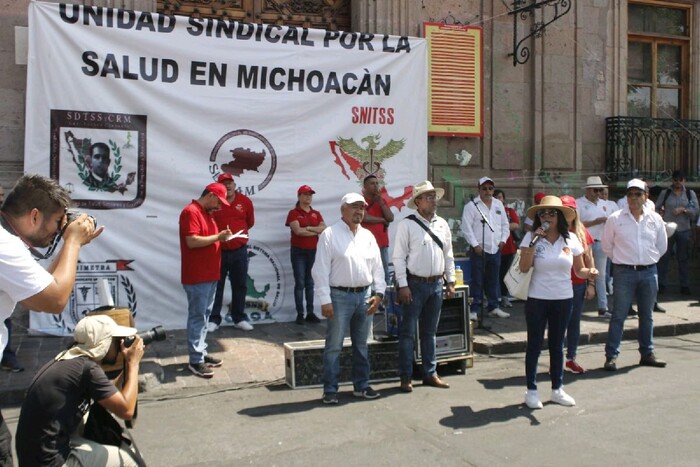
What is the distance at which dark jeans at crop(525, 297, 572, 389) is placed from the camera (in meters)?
6.08

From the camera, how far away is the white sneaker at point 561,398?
603 cm

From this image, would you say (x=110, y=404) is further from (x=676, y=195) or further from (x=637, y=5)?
(x=637, y=5)

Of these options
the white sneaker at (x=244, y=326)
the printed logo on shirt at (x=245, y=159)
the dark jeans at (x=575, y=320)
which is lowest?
the white sneaker at (x=244, y=326)

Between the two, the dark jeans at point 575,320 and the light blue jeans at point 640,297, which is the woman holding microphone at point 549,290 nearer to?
the dark jeans at point 575,320

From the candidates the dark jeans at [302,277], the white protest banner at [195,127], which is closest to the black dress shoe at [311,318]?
the dark jeans at [302,277]

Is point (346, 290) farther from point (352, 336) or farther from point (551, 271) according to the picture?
point (551, 271)

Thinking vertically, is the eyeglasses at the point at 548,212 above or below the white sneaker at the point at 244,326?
above

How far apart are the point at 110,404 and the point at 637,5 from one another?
13338mm

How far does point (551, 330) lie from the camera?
6.14 m

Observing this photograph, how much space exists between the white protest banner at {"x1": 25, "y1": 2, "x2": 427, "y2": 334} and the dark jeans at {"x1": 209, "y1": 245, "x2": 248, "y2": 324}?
37cm

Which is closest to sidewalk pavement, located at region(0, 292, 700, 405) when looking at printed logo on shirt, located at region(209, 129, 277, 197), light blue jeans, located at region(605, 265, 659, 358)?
light blue jeans, located at region(605, 265, 659, 358)

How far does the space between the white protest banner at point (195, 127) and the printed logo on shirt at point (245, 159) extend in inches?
0.6

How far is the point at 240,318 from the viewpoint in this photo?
29.5 ft

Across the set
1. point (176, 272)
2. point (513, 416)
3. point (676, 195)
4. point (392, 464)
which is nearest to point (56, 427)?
point (392, 464)
